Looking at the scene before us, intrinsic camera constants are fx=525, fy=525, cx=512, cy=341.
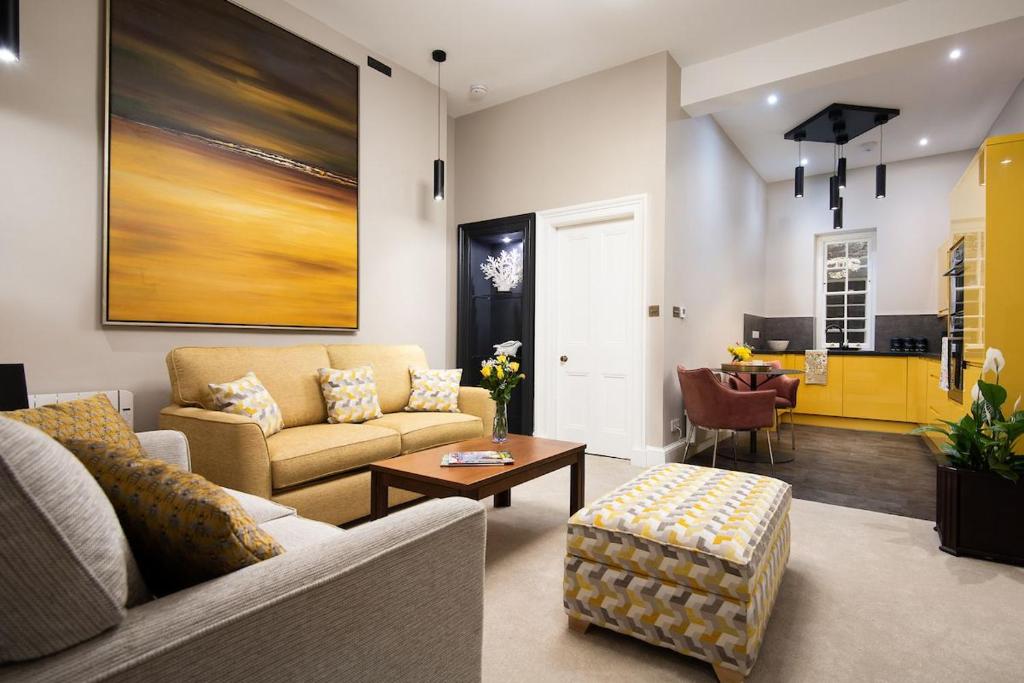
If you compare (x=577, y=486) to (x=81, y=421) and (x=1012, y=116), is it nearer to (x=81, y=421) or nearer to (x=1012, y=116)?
(x=81, y=421)

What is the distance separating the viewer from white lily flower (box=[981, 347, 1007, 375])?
2650 millimetres

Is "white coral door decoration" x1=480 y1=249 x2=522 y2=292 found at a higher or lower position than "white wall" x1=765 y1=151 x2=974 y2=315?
lower

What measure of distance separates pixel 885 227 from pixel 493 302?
5105 millimetres

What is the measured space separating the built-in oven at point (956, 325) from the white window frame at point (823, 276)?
2.89 m

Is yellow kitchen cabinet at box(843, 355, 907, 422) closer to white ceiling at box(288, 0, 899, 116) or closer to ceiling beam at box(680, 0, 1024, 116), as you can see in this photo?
ceiling beam at box(680, 0, 1024, 116)

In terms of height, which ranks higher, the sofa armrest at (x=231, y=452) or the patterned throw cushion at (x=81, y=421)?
the patterned throw cushion at (x=81, y=421)

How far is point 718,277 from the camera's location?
18.0 ft

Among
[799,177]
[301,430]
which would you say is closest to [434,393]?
[301,430]

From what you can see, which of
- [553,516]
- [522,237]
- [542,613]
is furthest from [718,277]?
[542,613]

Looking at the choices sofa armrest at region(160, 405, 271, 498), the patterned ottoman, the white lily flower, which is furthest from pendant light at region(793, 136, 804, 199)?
sofa armrest at region(160, 405, 271, 498)

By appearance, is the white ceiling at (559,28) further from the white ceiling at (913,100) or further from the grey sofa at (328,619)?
the grey sofa at (328,619)

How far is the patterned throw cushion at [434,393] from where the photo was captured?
379cm

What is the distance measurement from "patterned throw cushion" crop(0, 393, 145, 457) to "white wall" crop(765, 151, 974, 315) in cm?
762

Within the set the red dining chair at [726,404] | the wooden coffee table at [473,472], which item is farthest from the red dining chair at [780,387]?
the wooden coffee table at [473,472]
